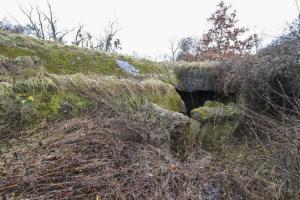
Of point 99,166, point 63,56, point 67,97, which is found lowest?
point 99,166

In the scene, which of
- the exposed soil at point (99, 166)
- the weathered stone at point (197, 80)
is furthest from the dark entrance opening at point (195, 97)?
the exposed soil at point (99, 166)

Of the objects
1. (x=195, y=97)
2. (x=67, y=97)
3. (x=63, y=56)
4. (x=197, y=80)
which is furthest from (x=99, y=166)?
(x=195, y=97)

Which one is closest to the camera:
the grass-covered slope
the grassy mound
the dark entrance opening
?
the grassy mound

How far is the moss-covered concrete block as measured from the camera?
182 inches

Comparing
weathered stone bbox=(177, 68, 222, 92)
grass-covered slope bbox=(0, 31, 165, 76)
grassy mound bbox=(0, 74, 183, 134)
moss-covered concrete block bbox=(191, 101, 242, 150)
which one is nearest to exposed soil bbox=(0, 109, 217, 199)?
grassy mound bbox=(0, 74, 183, 134)

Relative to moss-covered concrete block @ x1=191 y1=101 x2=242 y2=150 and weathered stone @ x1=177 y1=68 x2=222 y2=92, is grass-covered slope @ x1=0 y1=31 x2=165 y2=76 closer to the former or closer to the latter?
weathered stone @ x1=177 y1=68 x2=222 y2=92

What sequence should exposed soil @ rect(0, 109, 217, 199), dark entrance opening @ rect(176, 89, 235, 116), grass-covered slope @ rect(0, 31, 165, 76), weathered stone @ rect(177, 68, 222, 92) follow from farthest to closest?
dark entrance opening @ rect(176, 89, 235, 116), weathered stone @ rect(177, 68, 222, 92), grass-covered slope @ rect(0, 31, 165, 76), exposed soil @ rect(0, 109, 217, 199)

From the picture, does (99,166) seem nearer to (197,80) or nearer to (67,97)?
(67,97)

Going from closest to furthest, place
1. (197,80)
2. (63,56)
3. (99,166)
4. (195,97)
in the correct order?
(99,166) → (63,56) → (197,80) → (195,97)

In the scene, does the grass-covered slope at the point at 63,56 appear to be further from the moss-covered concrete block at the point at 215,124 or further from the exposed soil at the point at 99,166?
the exposed soil at the point at 99,166

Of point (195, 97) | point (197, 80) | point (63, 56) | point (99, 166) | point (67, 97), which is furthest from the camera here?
point (195, 97)

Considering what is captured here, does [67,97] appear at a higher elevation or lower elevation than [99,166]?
higher

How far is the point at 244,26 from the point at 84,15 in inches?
580

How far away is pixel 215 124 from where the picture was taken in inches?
193
